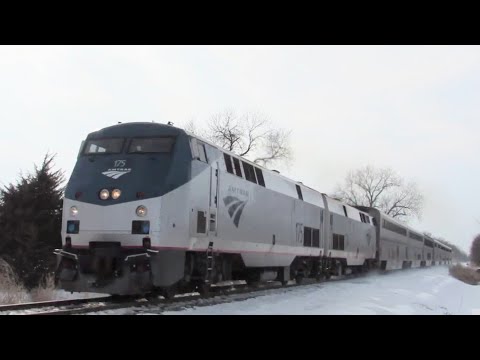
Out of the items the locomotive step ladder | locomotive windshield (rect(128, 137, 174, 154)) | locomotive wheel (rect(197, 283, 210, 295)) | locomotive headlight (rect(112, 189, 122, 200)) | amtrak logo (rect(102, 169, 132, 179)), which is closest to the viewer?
locomotive headlight (rect(112, 189, 122, 200))

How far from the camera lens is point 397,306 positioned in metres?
12.8

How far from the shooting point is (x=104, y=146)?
12.1 metres

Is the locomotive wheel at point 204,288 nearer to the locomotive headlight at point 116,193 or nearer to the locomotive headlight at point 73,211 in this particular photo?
the locomotive headlight at point 116,193

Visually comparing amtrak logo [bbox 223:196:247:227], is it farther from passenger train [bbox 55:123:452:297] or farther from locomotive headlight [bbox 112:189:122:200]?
locomotive headlight [bbox 112:189:122:200]

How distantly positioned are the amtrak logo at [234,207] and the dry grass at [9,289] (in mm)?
5913

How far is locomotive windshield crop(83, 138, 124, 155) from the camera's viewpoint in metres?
11.9

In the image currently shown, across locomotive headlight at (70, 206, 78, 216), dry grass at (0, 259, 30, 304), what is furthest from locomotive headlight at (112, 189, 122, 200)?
dry grass at (0, 259, 30, 304)

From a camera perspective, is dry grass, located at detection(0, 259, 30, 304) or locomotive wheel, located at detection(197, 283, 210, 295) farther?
dry grass, located at detection(0, 259, 30, 304)

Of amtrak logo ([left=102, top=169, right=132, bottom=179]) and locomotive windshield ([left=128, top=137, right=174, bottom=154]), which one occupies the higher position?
locomotive windshield ([left=128, top=137, right=174, bottom=154])

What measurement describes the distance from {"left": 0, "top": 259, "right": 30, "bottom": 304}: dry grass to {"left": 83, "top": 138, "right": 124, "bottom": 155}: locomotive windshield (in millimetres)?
4324

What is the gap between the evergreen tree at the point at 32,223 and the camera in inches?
640

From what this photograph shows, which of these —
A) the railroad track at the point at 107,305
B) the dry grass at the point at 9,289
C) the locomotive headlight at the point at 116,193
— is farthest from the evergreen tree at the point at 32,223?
the locomotive headlight at the point at 116,193
